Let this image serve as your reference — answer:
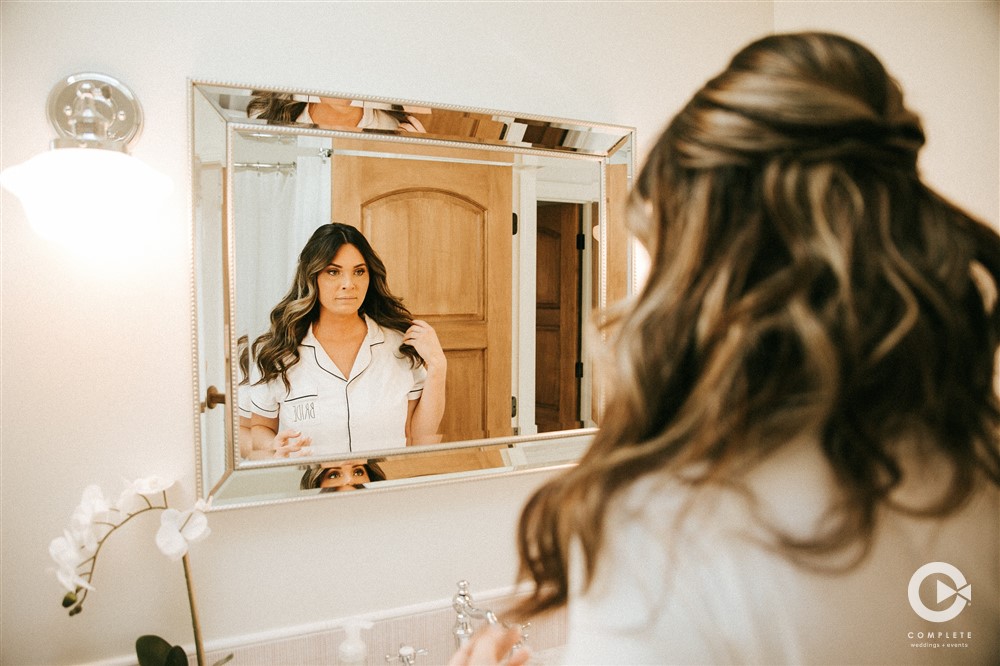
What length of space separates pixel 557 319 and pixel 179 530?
788 millimetres

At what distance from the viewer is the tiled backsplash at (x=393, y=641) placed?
1107 mm

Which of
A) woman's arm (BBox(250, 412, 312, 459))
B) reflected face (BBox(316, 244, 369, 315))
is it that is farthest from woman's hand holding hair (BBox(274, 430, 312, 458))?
reflected face (BBox(316, 244, 369, 315))

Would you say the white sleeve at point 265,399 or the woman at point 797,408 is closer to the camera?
the woman at point 797,408

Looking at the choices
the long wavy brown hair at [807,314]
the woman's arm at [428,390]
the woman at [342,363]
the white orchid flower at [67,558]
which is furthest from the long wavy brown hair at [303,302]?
the long wavy brown hair at [807,314]

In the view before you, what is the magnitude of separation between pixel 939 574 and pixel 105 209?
116 centimetres

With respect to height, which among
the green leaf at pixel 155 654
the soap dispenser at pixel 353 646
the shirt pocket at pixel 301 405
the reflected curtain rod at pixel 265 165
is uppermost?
the reflected curtain rod at pixel 265 165

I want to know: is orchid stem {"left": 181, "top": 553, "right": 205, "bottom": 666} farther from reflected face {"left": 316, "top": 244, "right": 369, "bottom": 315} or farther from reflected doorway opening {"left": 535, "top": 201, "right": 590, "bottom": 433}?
reflected doorway opening {"left": 535, "top": 201, "right": 590, "bottom": 433}

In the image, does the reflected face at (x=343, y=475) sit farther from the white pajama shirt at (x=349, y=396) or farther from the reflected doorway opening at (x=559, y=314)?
the reflected doorway opening at (x=559, y=314)

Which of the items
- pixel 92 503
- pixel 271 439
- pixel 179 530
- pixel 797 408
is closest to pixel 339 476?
pixel 271 439

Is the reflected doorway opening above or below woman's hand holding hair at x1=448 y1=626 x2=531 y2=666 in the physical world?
above

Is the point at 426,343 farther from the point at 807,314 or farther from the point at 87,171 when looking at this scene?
the point at 807,314

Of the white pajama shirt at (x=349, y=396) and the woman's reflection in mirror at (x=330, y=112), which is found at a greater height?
the woman's reflection in mirror at (x=330, y=112)

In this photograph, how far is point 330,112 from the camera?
3.55 ft

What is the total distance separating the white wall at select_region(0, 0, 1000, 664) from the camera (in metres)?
0.97
